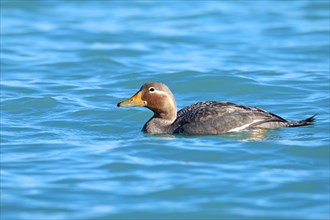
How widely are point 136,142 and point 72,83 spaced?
5.88 meters

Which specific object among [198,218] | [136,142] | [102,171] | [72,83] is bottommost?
[198,218]

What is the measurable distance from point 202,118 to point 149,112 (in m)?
2.56

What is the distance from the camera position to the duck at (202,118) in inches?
A: 553

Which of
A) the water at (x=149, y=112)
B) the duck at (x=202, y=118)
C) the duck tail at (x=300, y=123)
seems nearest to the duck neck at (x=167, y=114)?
the duck at (x=202, y=118)

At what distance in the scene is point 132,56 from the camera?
2238 centimetres

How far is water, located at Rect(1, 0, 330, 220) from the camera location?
11078mm

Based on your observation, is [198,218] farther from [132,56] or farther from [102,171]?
[132,56]

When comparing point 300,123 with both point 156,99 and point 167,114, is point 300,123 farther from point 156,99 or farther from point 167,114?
point 156,99

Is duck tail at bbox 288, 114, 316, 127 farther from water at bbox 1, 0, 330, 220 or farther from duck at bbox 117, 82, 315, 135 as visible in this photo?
water at bbox 1, 0, 330, 220

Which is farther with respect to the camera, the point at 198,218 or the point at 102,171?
the point at 102,171

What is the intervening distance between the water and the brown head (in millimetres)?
501

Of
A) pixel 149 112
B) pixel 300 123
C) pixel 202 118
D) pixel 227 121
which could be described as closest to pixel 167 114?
pixel 202 118

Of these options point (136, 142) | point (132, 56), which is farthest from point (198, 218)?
point (132, 56)

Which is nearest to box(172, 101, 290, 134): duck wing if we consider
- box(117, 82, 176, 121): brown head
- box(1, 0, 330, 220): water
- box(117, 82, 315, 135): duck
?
box(117, 82, 315, 135): duck
